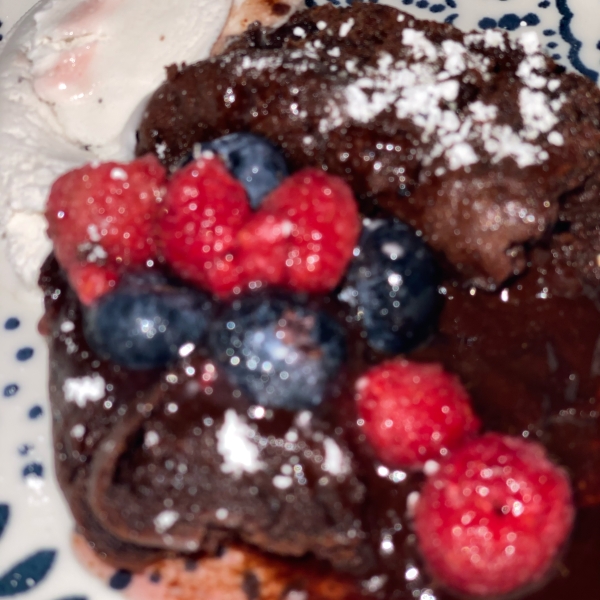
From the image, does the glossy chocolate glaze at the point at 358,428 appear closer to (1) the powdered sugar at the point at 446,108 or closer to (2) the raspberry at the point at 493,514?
(2) the raspberry at the point at 493,514

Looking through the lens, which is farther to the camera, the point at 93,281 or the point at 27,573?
the point at 27,573

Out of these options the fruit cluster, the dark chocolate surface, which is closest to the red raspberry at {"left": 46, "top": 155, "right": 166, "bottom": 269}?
the fruit cluster

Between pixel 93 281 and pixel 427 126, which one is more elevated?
pixel 93 281

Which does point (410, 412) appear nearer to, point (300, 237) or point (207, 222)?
point (300, 237)

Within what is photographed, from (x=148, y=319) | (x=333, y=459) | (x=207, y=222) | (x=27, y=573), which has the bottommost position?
(x=27, y=573)

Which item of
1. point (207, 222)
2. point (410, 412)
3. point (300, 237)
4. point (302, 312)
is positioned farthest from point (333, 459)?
point (207, 222)
